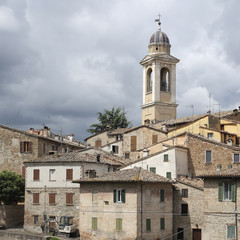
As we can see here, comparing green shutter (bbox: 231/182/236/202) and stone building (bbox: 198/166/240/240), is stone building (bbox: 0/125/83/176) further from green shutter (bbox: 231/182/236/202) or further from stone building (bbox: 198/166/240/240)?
green shutter (bbox: 231/182/236/202)

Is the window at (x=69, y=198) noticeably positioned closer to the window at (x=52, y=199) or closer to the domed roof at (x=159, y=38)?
the window at (x=52, y=199)

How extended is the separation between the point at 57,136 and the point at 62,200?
71.3 feet

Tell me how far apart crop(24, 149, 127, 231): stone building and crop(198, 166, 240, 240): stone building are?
1573cm

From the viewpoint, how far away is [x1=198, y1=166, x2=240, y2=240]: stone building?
4241 centimetres

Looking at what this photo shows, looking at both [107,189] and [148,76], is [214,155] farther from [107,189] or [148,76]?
[148,76]

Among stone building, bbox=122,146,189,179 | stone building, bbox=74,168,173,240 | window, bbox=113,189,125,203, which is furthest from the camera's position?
stone building, bbox=122,146,189,179

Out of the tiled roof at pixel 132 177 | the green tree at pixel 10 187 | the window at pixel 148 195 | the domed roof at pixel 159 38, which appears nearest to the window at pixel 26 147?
the green tree at pixel 10 187

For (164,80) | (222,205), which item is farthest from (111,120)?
(222,205)

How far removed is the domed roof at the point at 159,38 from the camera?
8950 cm

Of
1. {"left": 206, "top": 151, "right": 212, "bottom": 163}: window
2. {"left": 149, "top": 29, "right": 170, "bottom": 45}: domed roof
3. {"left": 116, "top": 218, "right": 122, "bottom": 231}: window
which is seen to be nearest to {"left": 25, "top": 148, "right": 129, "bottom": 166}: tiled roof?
{"left": 206, "top": 151, "right": 212, "bottom": 163}: window

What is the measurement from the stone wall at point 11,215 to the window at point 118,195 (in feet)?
48.5

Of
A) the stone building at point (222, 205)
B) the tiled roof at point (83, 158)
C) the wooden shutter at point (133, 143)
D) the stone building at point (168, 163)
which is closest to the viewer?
the stone building at point (222, 205)

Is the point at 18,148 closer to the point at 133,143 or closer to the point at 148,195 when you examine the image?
the point at 133,143

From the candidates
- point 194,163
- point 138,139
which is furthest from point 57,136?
point 194,163
